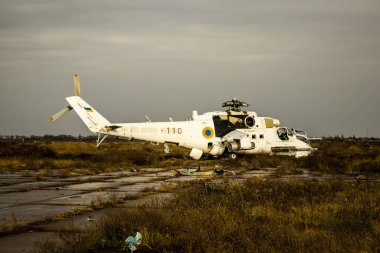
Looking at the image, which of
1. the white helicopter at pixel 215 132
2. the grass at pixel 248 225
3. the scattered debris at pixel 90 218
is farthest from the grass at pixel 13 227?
the white helicopter at pixel 215 132

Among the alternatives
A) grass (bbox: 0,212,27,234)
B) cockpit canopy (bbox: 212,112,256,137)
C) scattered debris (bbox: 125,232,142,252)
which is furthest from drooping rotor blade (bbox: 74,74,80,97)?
scattered debris (bbox: 125,232,142,252)

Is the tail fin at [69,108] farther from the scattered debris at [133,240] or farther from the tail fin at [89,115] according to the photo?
the scattered debris at [133,240]

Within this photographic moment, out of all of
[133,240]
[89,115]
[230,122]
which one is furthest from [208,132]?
[133,240]

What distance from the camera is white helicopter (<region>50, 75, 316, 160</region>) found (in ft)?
112

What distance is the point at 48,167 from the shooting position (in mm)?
32625

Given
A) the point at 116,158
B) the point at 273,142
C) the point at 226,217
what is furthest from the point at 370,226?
the point at 116,158

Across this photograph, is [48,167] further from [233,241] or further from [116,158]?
[233,241]

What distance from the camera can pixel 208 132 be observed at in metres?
34.7

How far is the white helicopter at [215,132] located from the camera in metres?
34.2

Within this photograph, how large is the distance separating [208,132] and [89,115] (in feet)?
27.6

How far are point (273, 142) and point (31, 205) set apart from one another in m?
23.1

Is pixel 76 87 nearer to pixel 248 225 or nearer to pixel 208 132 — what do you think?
pixel 208 132

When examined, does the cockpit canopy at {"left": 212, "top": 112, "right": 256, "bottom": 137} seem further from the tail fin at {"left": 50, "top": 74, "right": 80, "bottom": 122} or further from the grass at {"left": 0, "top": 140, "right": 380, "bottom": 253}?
the grass at {"left": 0, "top": 140, "right": 380, "bottom": 253}

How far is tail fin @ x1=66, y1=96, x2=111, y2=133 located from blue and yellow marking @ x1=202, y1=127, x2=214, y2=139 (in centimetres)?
662
